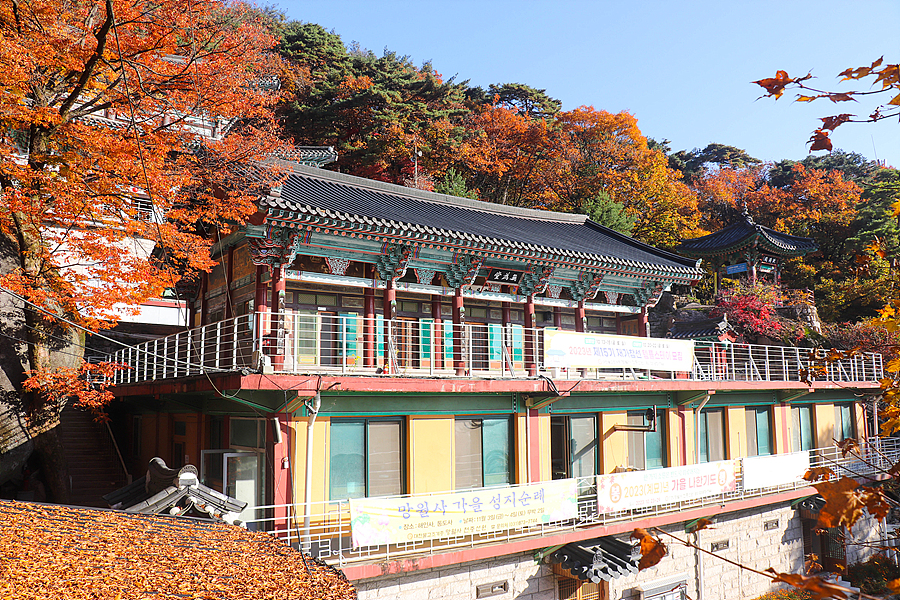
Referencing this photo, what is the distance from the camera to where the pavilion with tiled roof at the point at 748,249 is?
3459 cm

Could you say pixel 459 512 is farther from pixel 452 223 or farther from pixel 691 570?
pixel 452 223

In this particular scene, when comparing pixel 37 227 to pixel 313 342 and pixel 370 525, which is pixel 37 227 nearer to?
pixel 313 342

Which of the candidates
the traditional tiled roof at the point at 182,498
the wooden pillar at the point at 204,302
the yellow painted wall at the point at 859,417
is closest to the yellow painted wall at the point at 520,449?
the traditional tiled roof at the point at 182,498

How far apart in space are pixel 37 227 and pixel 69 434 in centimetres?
1036

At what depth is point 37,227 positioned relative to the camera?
14.9 meters

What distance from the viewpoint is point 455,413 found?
1534 cm

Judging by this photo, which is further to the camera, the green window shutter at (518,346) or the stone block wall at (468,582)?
the green window shutter at (518,346)

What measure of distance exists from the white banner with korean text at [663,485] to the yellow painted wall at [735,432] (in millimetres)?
2697

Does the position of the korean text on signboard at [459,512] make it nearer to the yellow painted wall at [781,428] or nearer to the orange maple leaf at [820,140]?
the orange maple leaf at [820,140]

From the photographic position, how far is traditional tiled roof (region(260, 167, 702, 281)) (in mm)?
14780

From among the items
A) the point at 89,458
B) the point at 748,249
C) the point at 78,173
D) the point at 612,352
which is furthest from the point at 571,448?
the point at 748,249

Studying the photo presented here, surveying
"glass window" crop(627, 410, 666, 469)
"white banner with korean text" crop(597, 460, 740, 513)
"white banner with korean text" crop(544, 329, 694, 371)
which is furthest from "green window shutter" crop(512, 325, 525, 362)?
"white banner with korean text" crop(597, 460, 740, 513)

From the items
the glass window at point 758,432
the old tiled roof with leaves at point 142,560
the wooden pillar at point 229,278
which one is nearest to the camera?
the old tiled roof with leaves at point 142,560

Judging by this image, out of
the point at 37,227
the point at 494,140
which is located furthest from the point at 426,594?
the point at 494,140
